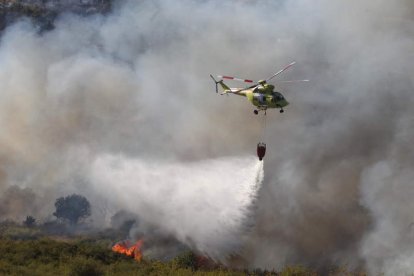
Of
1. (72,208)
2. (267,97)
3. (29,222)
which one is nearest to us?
(267,97)

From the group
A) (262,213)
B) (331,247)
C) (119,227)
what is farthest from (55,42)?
(331,247)

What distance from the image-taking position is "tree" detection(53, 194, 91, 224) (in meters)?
81.1

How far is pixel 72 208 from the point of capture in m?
81.4

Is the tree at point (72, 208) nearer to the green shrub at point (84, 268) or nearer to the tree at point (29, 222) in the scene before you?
the tree at point (29, 222)

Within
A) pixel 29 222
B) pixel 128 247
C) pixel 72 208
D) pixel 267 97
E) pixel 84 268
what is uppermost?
pixel 267 97

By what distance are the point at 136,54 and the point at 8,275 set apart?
2783 inches

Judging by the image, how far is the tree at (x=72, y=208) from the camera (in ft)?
266

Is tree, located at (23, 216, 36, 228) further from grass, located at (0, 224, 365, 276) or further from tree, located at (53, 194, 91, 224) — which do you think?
grass, located at (0, 224, 365, 276)

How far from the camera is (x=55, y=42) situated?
9981cm

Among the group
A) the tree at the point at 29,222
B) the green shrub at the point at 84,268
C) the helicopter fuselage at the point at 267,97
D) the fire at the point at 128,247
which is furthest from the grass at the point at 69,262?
the tree at the point at 29,222

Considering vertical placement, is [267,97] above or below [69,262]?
above

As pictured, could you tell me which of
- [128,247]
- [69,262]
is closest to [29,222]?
[128,247]

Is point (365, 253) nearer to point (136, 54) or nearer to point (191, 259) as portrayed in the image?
point (191, 259)

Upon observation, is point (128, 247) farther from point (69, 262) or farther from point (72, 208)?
point (69, 262)
